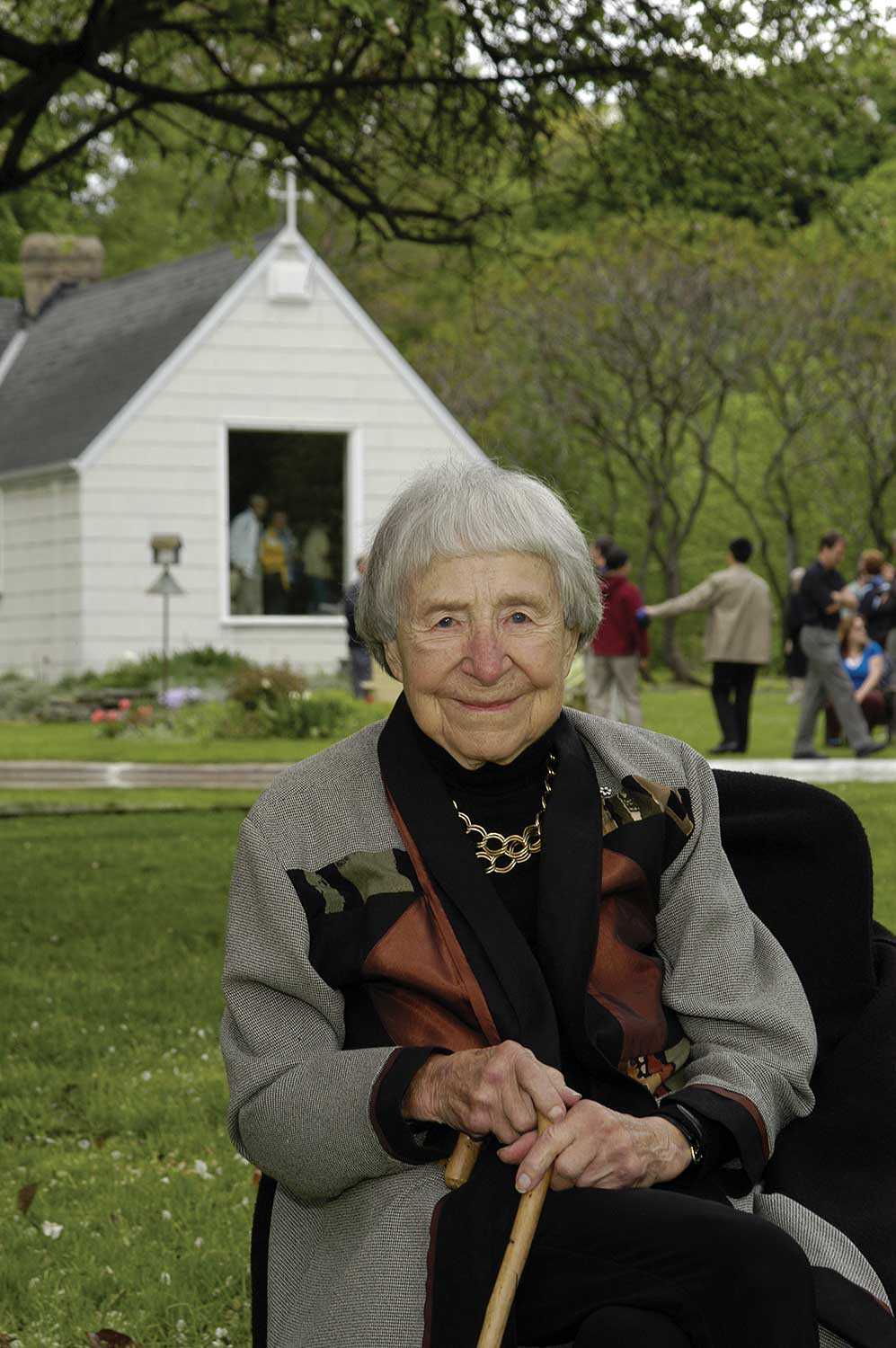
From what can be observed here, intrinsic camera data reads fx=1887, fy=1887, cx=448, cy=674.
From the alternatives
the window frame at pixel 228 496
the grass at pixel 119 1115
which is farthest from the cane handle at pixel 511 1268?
the window frame at pixel 228 496

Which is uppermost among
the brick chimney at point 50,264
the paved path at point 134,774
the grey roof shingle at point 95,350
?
the brick chimney at point 50,264

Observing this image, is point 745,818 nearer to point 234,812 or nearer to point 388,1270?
point 388,1270

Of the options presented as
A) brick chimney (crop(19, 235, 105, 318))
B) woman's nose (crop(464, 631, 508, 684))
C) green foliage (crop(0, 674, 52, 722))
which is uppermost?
brick chimney (crop(19, 235, 105, 318))

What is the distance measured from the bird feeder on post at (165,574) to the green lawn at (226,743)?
141 centimetres

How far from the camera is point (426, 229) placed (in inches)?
478

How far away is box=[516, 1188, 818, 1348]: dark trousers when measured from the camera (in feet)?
8.63

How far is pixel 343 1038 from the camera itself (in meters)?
3.07

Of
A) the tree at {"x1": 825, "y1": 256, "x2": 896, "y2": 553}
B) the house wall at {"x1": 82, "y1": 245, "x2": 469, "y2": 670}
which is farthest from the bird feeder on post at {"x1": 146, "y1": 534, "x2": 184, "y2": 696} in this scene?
the tree at {"x1": 825, "y1": 256, "x2": 896, "y2": 553}

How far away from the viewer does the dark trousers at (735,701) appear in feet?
57.3

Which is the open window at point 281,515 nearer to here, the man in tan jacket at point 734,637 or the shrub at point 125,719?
the shrub at point 125,719

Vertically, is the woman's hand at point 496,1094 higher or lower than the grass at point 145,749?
higher

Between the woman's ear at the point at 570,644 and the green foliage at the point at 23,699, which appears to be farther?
the green foliage at the point at 23,699

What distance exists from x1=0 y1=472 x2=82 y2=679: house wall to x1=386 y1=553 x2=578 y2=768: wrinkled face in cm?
2259

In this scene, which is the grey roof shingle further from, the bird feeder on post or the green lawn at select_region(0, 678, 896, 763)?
the green lawn at select_region(0, 678, 896, 763)
